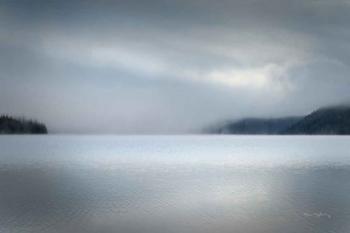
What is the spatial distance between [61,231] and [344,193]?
4064 centimetres

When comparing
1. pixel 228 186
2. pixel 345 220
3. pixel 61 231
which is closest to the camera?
pixel 61 231

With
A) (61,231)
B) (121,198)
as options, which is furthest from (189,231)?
(121,198)

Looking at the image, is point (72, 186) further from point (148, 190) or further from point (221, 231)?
point (221, 231)

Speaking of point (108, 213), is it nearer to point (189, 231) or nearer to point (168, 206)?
point (168, 206)

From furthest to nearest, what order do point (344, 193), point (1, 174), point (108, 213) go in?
1. point (1, 174)
2. point (344, 193)
3. point (108, 213)

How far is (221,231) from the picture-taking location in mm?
39125

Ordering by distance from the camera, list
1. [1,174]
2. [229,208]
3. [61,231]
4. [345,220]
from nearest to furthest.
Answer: [61,231] < [345,220] < [229,208] < [1,174]

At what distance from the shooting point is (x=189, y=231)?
38844mm

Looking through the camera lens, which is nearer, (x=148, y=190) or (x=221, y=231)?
(x=221, y=231)

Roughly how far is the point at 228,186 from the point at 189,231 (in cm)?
3332

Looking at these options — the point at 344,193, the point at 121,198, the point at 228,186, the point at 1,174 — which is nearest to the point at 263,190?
the point at 228,186

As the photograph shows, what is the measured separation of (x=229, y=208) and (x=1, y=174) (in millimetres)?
52116

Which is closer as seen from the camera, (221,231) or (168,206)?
(221,231)

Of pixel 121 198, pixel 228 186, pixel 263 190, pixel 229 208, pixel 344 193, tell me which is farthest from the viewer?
pixel 228 186
